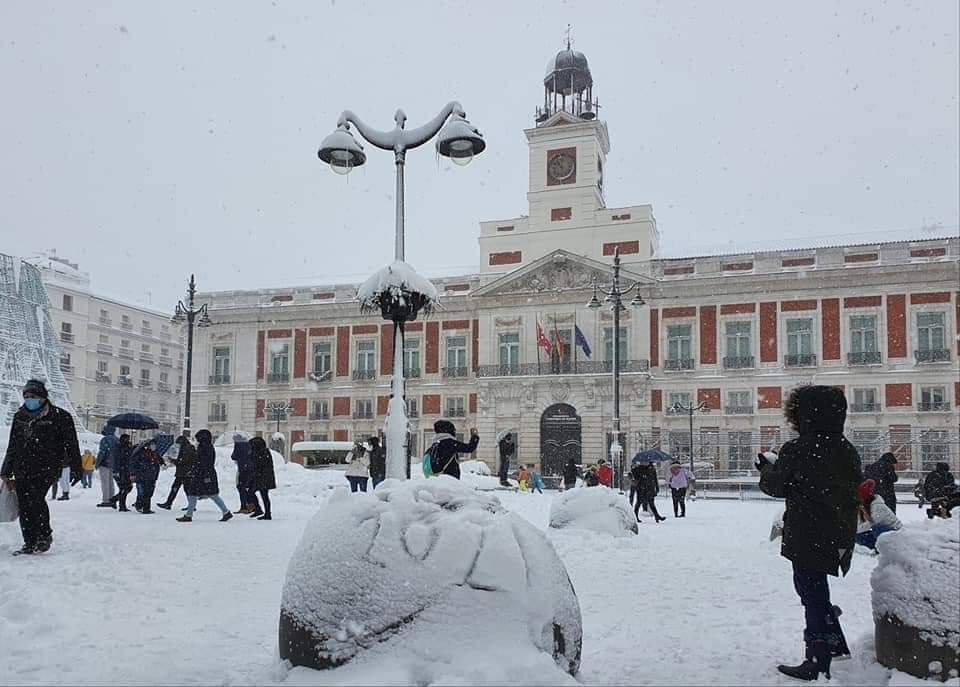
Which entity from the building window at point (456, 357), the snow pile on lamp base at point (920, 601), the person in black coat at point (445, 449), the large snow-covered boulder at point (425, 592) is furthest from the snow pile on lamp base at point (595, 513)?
the building window at point (456, 357)

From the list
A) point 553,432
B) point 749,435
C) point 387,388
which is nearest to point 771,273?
point 749,435

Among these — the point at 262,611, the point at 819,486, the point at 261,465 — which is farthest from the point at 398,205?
the point at 819,486

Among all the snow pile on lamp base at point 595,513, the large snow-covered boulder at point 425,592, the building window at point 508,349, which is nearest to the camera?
the large snow-covered boulder at point 425,592

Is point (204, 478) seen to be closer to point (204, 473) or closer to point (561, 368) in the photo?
point (204, 473)

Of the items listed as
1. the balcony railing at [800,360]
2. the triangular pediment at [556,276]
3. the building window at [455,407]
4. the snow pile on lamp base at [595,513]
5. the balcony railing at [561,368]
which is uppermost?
the triangular pediment at [556,276]

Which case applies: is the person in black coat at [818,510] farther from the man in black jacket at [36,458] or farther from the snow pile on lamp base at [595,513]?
the snow pile on lamp base at [595,513]

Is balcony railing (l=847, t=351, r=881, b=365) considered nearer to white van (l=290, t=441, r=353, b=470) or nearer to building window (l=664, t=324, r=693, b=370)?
building window (l=664, t=324, r=693, b=370)

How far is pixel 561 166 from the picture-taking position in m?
42.1

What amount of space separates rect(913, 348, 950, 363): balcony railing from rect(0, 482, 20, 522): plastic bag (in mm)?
34860

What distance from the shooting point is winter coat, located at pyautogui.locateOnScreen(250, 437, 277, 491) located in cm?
1290

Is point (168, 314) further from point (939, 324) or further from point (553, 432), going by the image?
point (939, 324)

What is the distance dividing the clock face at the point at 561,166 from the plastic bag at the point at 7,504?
119 ft

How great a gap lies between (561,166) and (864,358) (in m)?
Result: 16.3

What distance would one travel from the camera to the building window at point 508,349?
40.6m
